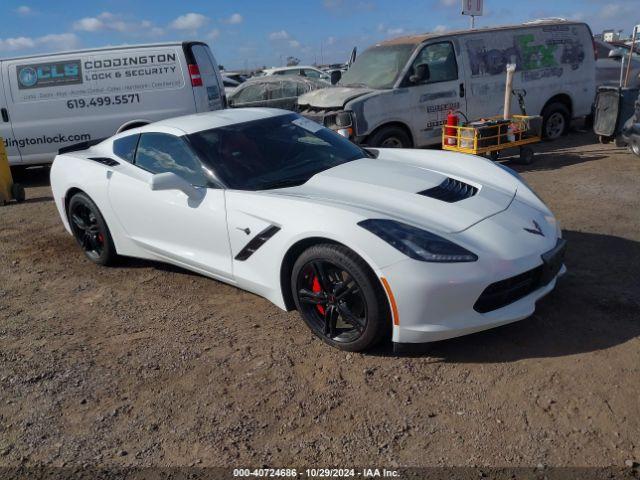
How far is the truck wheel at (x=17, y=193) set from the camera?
7922mm

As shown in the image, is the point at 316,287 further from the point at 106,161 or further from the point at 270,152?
the point at 106,161

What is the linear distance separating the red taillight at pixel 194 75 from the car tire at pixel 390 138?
9.26 feet

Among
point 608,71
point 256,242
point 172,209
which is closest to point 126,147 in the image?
point 172,209

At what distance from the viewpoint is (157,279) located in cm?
468

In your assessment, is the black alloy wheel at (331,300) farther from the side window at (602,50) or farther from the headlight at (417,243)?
the side window at (602,50)

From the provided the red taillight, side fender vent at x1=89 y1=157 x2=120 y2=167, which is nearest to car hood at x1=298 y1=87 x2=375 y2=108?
the red taillight

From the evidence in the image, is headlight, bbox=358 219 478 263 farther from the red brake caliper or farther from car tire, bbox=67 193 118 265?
car tire, bbox=67 193 118 265

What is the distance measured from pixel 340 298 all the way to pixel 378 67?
6.26 meters

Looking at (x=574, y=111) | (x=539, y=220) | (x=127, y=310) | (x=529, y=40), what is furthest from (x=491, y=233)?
(x=574, y=111)

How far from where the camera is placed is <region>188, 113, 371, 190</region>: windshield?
387 centimetres

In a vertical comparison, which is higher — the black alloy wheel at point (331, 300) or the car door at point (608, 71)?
the car door at point (608, 71)

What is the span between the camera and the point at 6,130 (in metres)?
8.72

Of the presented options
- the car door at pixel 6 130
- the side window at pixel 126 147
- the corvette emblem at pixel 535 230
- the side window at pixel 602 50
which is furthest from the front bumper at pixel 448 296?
the side window at pixel 602 50

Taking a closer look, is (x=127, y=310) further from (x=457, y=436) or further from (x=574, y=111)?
(x=574, y=111)
